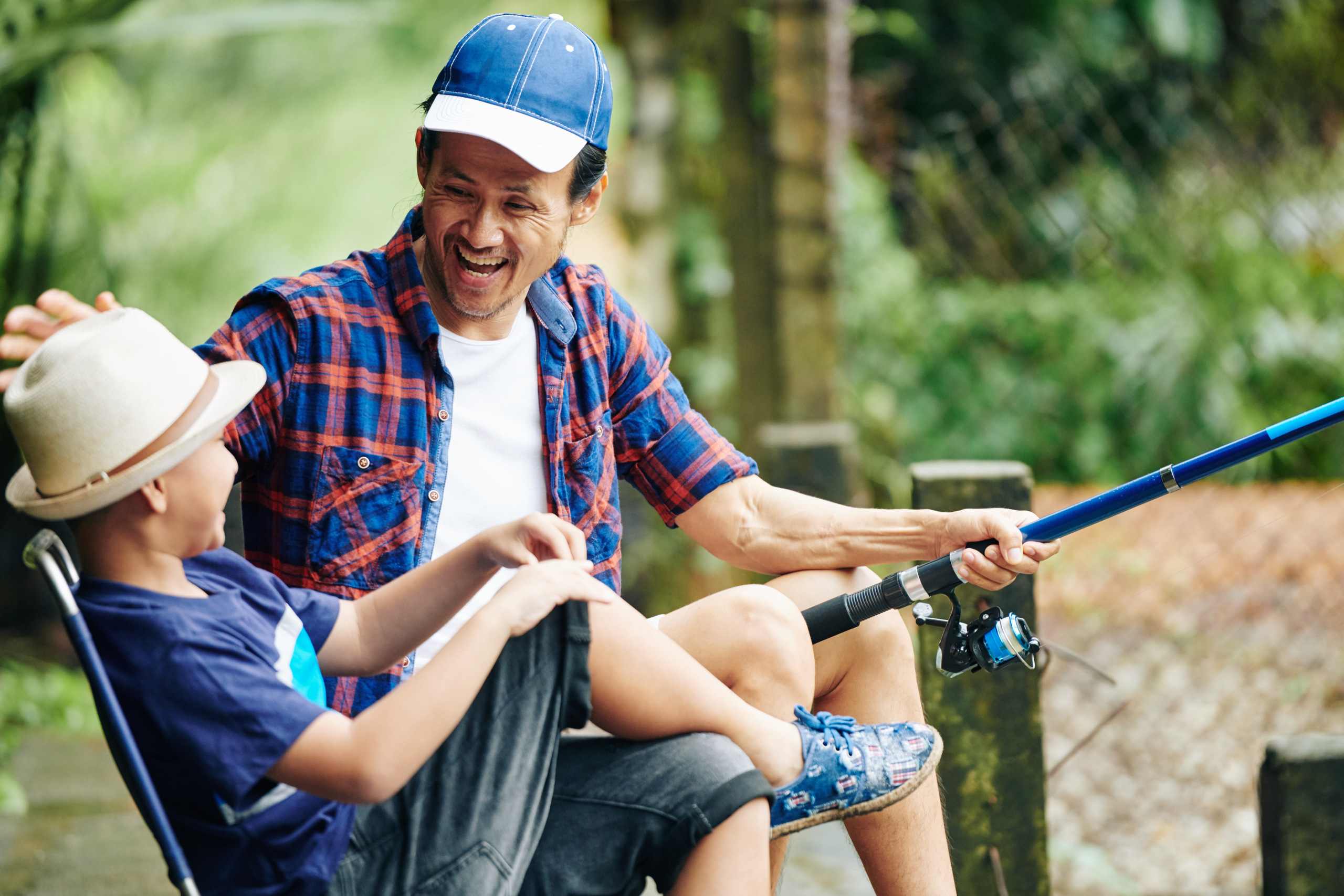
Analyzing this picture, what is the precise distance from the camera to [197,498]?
1.46 m

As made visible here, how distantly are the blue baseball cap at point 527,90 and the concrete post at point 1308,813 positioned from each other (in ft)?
5.80

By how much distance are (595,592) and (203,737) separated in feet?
1.60

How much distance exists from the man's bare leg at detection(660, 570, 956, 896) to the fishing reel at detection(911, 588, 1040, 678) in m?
0.08

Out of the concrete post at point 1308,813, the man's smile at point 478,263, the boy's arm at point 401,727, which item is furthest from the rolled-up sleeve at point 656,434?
the concrete post at point 1308,813

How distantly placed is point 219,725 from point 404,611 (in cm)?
39

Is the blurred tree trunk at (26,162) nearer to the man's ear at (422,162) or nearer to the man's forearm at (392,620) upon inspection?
the man's ear at (422,162)

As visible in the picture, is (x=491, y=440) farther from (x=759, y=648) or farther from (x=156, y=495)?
(x=156, y=495)

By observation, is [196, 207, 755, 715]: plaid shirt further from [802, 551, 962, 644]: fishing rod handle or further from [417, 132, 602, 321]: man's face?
[802, 551, 962, 644]: fishing rod handle

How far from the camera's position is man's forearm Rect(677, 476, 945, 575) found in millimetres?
2156

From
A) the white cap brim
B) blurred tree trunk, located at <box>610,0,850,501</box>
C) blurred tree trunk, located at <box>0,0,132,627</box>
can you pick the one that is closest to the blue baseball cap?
the white cap brim

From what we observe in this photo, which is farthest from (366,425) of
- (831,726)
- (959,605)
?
(959,605)

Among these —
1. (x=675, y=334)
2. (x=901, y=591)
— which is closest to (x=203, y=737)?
(x=901, y=591)

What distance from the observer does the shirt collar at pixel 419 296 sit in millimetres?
2037

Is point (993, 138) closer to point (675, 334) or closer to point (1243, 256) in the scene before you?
point (1243, 256)
